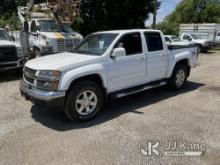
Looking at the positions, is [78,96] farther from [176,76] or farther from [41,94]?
[176,76]

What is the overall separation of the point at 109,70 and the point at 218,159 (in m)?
2.65

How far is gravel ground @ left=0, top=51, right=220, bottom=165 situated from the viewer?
3.73 m

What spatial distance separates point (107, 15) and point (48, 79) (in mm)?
11553

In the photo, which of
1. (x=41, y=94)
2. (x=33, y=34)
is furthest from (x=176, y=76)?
(x=33, y=34)

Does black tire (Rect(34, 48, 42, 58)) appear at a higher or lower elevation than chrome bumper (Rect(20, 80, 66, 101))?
higher

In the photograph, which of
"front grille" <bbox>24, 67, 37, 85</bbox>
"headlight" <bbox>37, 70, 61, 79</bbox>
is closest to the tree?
"front grille" <bbox>24, 67, 37, 85</bbox>

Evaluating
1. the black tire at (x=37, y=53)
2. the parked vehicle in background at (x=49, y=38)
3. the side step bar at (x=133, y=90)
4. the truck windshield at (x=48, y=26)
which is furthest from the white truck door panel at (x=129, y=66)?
the truck windshield at (x=48, y=26)

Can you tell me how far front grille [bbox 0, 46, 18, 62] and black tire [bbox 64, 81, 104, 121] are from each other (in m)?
4.63

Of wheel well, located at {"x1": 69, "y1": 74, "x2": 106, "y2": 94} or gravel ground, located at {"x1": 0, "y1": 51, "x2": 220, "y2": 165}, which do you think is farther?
wheel well, located at {"x1": 69, "y1": 74, "x2": 106, "y2": 94}

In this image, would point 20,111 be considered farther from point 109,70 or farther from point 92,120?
point 109,70

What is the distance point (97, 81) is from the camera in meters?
5.17

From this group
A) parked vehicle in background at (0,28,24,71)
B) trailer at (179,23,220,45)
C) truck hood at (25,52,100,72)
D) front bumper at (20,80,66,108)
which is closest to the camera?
front bumper at (20,80,66,108)

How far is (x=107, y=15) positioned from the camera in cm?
1530

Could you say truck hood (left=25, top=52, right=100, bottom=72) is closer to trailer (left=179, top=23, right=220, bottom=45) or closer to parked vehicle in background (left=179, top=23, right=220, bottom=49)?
parked vehicle in background (left=179, top=23, right=220, bottom=49)
